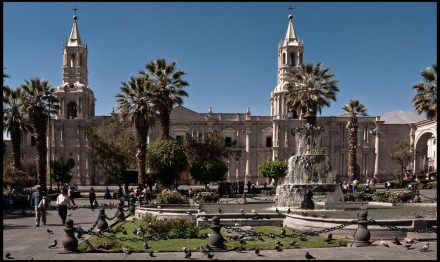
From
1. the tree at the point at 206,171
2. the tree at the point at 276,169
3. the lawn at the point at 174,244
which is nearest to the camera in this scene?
the lawn at the point at 174,244

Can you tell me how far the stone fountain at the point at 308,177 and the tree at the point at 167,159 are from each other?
1426 centimetres

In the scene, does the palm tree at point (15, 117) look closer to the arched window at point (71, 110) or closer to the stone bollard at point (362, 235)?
the arched window at point (71, 110)

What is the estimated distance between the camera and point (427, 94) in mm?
32406

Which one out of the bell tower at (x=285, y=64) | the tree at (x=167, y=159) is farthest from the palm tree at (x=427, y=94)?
the bell tower at (x=285, y=64)

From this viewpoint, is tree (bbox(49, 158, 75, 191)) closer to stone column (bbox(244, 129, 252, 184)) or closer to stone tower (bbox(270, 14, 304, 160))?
stone column (bbox(244, 129, 252, 184))

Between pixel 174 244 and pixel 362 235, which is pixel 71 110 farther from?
pixel 362 235

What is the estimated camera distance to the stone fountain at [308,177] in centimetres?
1923

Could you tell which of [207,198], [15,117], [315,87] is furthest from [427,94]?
[15,117]

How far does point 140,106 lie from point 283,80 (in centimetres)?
2939

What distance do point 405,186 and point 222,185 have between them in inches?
704

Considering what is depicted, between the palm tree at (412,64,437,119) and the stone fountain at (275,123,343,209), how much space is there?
48.8 ft

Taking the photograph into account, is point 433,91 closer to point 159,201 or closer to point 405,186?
point 405,186

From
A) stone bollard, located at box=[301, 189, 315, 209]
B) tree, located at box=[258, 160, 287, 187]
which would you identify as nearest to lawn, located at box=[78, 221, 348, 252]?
stone bollard, located at box=[301, 189, 315, 209]

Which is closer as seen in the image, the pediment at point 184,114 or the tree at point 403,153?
the tree at point 403,153
